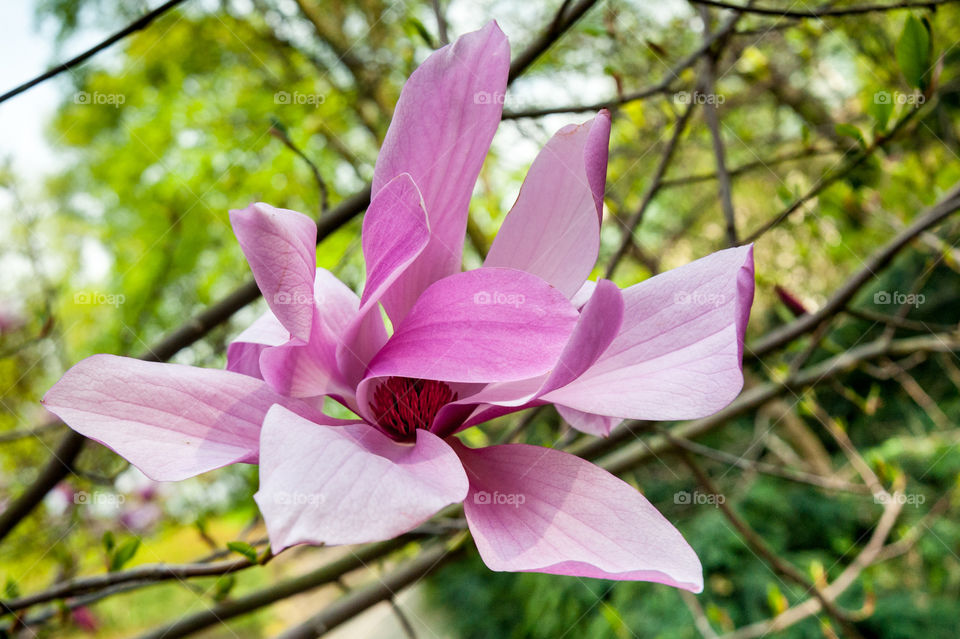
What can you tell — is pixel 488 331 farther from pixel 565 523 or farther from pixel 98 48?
pixel 98 48

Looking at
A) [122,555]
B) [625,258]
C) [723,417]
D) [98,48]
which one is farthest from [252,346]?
[625,258]

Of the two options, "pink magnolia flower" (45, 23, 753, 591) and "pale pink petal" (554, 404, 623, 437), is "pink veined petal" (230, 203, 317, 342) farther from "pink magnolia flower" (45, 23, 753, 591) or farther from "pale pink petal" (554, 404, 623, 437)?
"pale pink petal" (554, 404, 623, 437)

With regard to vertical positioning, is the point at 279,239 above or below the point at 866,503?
above

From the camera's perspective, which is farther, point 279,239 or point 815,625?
point 815,625

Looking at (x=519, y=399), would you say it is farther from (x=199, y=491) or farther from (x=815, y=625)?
(x=815, y=625)

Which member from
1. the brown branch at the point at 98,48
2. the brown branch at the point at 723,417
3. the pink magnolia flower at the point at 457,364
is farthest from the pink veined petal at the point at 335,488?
the brown branch at the point at 723,417

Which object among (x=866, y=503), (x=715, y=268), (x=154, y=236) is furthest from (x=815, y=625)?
(x=154, y=236)

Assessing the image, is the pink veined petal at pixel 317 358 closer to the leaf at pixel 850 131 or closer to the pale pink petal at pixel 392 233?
the pale pink petal at pixel 392 233
